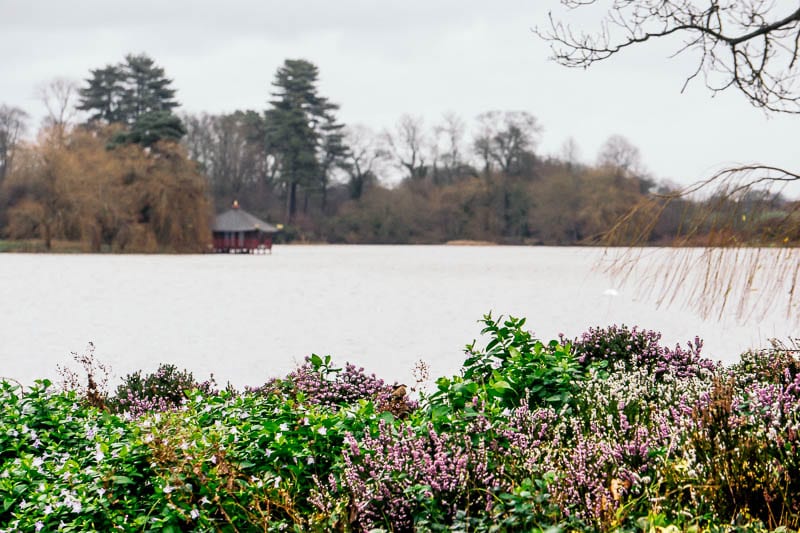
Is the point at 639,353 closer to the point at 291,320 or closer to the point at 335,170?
the point at 291,320

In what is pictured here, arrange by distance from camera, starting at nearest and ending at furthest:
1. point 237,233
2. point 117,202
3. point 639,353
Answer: point 639,353
point 117,202
point 237,233

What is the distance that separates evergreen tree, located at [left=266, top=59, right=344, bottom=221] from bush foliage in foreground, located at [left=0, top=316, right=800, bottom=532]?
60.3 meters

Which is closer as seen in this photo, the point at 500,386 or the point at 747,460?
the point at 747,460

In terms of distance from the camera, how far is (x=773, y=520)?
2605 mm

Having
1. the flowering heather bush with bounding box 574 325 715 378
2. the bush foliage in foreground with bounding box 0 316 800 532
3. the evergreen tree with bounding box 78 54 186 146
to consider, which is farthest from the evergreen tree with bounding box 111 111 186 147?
the bush foliage in foreground with bounding box 0 316 800 532

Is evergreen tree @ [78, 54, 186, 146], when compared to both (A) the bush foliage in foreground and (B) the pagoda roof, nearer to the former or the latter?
(B) the pagoda roof

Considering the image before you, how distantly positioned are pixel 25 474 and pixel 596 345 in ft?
13.4

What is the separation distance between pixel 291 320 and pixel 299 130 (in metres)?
54.8

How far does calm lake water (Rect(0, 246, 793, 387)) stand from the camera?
27.8ft

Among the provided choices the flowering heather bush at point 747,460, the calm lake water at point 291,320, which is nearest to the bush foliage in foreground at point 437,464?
the flowering heather bush at point 747,460

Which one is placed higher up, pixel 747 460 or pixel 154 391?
pixel 747 460

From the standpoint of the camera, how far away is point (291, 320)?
11.9m

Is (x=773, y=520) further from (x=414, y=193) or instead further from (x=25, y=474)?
(x=414, y=193)

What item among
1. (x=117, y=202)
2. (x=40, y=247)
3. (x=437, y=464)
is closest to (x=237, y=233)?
(x=117, y=202)
